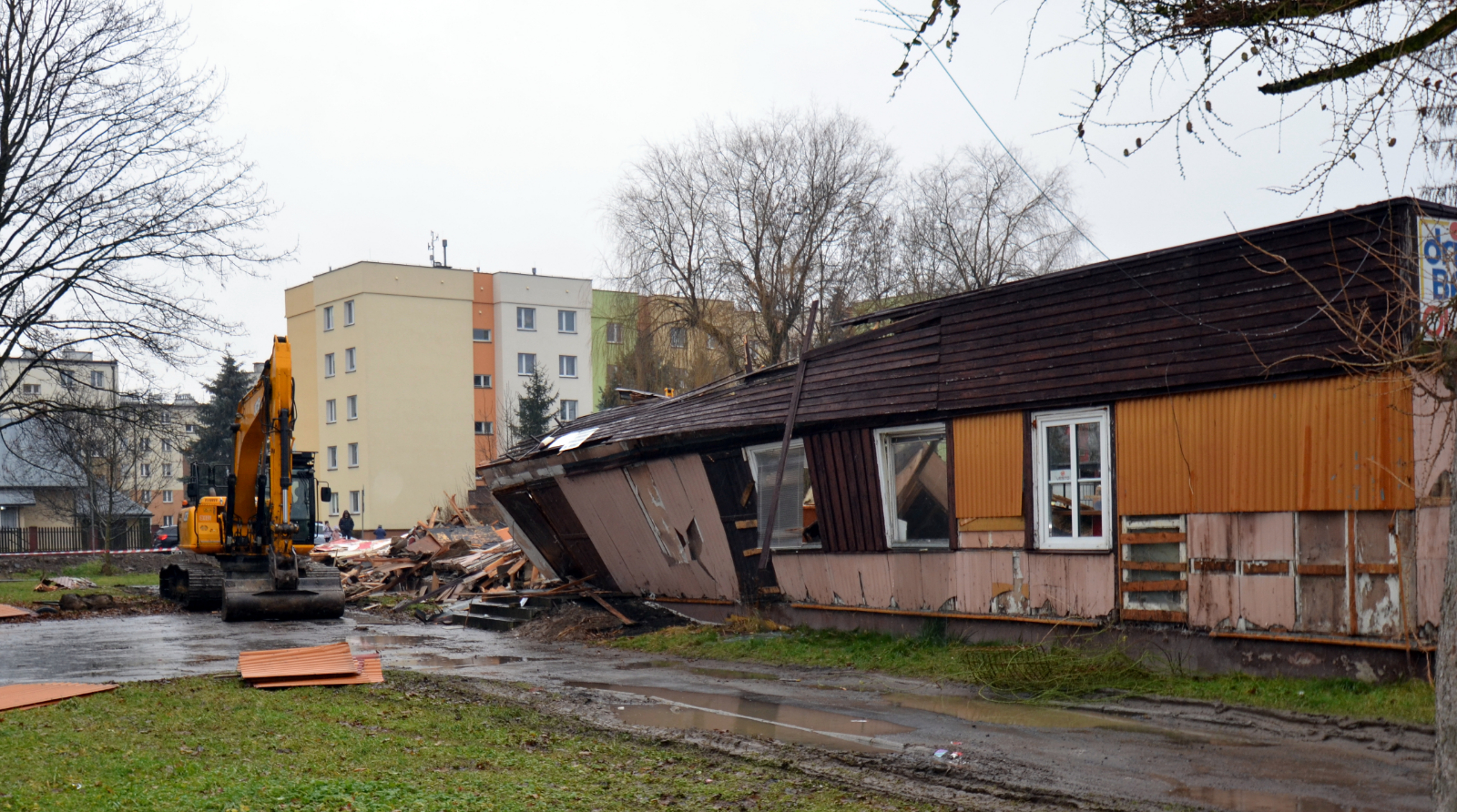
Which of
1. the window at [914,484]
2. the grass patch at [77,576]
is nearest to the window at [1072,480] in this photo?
the window at [914,484]

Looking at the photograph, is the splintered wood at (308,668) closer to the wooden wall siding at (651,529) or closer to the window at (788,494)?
the wooden wall siding at (651,529)

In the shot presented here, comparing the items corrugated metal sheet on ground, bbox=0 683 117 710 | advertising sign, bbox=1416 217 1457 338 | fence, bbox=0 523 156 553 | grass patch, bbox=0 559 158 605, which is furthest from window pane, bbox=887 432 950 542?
fence, bbox=0 523 156 553

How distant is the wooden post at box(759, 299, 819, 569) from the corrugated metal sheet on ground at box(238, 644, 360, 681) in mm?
5566

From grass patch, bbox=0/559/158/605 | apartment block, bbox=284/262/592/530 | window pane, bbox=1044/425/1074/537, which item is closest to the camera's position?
window pane, bbox=1044/425/1074/537

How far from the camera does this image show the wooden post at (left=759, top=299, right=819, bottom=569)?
49.6 ft

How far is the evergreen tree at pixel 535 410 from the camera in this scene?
54.1 metres

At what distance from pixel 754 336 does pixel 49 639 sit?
71.2ft

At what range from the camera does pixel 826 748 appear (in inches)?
342

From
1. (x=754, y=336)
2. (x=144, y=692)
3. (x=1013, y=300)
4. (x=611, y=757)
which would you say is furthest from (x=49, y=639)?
(x=754, y=336)

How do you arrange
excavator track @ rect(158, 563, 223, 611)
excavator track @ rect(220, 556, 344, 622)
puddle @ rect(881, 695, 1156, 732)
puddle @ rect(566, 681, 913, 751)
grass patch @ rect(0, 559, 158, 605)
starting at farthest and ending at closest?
grass patch @ rect(0, 559, 158, 605), excavator track @ rect(158, 563, 223, 611), excavator track @ rect(220, 556, 344, 622), puddle @ rect(881, 695, 1156, 732), puddle @ rect(566, 681, 913, 751)

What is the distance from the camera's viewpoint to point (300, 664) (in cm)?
1230

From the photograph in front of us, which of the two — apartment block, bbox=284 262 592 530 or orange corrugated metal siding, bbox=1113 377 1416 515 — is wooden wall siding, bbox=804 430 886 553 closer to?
orange corrugated metal siding, bbox=1113 377 1416 515

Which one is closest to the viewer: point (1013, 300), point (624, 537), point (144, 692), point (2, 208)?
point (144, 692)

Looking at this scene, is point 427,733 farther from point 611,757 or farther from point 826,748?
point 826,748
